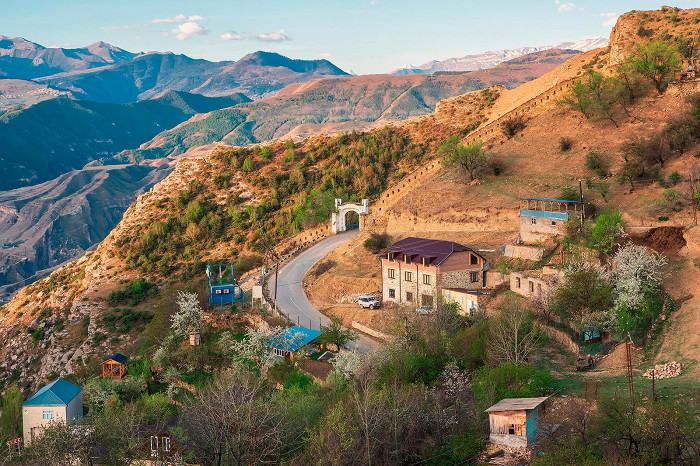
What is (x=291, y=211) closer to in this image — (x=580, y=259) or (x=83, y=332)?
(x=83, y=332)

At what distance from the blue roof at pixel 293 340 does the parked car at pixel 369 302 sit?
5.20m

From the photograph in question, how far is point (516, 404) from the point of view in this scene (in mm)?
23844

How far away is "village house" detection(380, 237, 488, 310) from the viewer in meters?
42.7

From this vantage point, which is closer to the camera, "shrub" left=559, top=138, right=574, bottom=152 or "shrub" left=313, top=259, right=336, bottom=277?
"shrub" left=313, top=259, right=336, bottom=277

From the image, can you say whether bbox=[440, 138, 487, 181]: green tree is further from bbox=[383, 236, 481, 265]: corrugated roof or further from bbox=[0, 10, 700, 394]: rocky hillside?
bbox=[383, 236, 481, 265]: corrugated roof

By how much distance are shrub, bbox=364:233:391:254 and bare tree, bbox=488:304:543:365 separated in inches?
841

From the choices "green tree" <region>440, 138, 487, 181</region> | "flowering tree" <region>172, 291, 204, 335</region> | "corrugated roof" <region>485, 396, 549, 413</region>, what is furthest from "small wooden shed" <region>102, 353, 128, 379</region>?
"green tree" <region>440, 138, 487, 181</region>

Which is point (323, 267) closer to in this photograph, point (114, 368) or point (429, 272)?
point (429, 272)

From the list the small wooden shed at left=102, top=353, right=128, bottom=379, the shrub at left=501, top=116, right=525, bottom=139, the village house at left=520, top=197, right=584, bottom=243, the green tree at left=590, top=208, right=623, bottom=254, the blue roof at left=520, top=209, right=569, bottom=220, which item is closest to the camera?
the green tree at left=590, top=208, right=623, bottom=254

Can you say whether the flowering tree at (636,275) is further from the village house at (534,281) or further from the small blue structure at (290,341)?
the small blue structure at (290,341)

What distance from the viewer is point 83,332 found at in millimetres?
61844

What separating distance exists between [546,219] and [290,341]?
19083 millimetres

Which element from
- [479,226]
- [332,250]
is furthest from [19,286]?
[479,226]

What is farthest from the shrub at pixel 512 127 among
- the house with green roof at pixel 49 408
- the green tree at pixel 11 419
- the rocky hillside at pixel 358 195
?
the green tree at pixel 11 419
